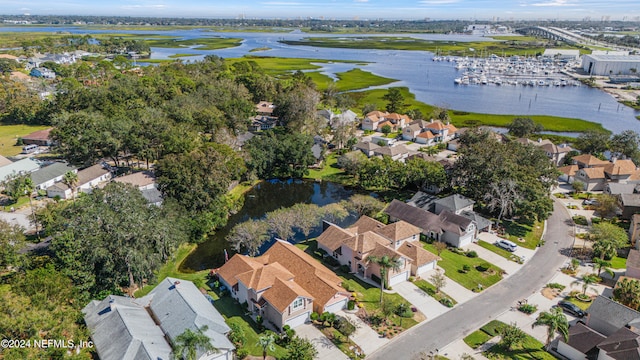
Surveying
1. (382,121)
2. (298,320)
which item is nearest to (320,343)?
(298,320)

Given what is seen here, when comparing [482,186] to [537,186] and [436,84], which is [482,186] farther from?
[436,84]

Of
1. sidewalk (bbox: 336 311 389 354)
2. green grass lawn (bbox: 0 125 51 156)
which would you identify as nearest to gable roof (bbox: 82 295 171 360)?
sidewalk (bbox: 336 311 389 354)

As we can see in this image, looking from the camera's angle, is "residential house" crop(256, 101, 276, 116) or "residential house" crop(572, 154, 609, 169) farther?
"residential house" crop(256, 101, 276, 116)

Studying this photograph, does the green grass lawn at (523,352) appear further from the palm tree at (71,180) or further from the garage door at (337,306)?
the palm tree at (71,180)

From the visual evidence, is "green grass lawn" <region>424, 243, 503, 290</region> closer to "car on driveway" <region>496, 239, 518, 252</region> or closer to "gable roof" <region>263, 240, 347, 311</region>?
"car on driveway" <region>496, 239, 518, 252</region>

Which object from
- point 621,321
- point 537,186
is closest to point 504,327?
point 621,321

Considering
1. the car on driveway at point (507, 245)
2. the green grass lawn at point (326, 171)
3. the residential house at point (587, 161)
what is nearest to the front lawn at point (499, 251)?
the car on driveway at point (507, 245)
